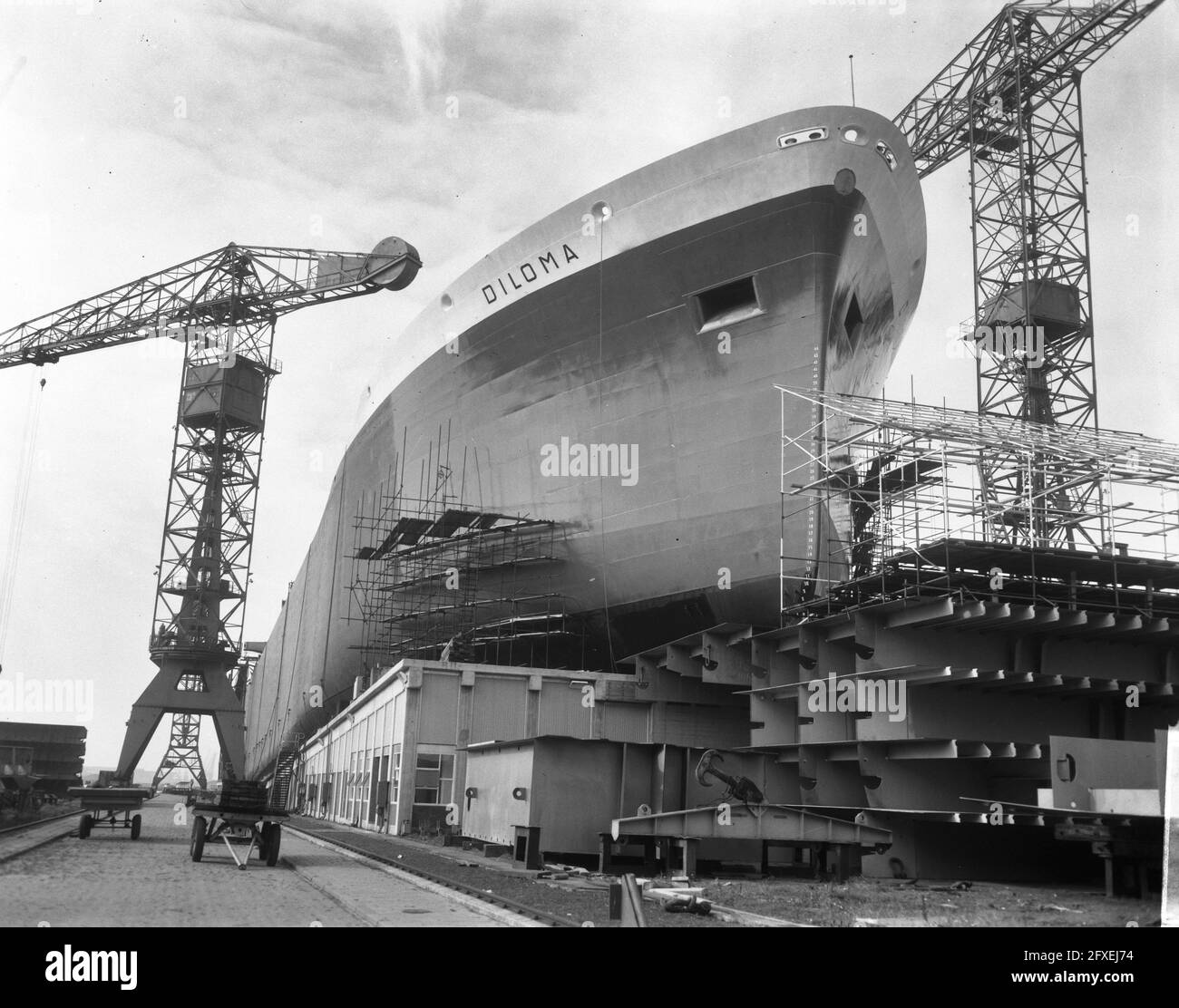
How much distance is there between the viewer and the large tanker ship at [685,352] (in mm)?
19453

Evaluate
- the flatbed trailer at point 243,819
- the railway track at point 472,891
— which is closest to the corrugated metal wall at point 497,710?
the railway track at point 472,891

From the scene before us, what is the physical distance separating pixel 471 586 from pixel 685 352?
775 centimetres

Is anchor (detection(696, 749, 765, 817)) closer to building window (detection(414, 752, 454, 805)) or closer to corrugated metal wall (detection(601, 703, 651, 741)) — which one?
corrugated metal wall (detection(601, 703, 651, 741))

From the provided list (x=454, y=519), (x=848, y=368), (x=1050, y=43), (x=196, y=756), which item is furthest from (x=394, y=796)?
(x=196, y=756)

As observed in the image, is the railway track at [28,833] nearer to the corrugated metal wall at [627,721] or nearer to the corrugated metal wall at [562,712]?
the corrugated metal wall at [562,712]

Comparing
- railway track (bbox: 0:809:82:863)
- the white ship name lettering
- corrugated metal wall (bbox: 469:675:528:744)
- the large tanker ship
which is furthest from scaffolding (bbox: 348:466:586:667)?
railway track (bbox: 0:809:82:863)

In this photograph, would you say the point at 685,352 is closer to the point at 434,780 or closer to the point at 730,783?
the point at 730,783

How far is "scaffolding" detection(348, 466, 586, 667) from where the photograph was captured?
23.0 m

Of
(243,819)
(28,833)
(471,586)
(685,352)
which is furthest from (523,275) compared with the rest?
(28,833)

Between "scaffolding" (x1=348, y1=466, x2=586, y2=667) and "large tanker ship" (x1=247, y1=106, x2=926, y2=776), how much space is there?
0.44 m

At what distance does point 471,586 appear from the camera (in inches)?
964

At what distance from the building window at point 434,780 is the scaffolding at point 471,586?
2319mm

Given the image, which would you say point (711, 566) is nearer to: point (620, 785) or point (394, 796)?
point (620, 785)
